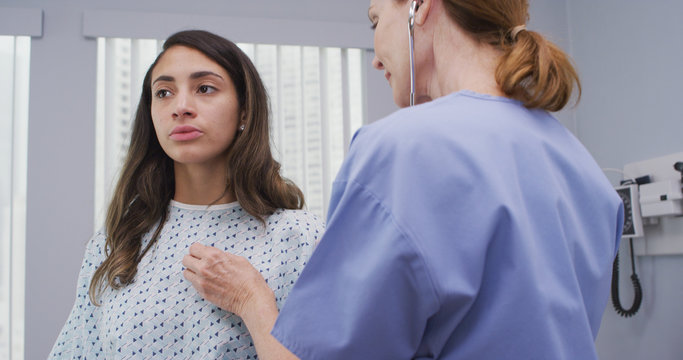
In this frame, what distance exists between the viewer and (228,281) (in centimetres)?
104

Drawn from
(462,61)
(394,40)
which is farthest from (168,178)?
(462,61)

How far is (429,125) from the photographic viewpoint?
55cm

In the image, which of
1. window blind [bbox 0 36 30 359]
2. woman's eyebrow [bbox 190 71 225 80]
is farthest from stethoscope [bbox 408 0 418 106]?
window blind [bbox 0 36 30 359]

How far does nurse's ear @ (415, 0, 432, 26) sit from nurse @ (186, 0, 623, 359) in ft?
0.47

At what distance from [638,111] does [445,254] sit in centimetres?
162

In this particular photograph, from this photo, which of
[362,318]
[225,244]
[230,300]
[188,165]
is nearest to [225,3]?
[188,165]

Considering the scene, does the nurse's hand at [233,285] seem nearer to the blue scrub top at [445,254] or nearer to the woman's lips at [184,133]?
the woman's lips at [184,133]

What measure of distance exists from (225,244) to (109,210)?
352 millimetres

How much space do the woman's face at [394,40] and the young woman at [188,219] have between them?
0.50 m

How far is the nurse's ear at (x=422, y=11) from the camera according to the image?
715 millimetres

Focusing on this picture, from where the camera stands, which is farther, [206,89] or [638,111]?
[638,111]

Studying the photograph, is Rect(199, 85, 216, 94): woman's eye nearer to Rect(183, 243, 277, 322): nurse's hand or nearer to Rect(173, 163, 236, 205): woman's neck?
Rect(173, 163, 236, 205): woman's neck

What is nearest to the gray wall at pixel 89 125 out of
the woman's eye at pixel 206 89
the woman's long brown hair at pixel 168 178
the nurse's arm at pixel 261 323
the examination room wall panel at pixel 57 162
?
the examination room wall panel at pixel 57 162

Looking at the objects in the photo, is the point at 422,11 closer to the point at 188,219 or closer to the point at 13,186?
the point at 188,219
